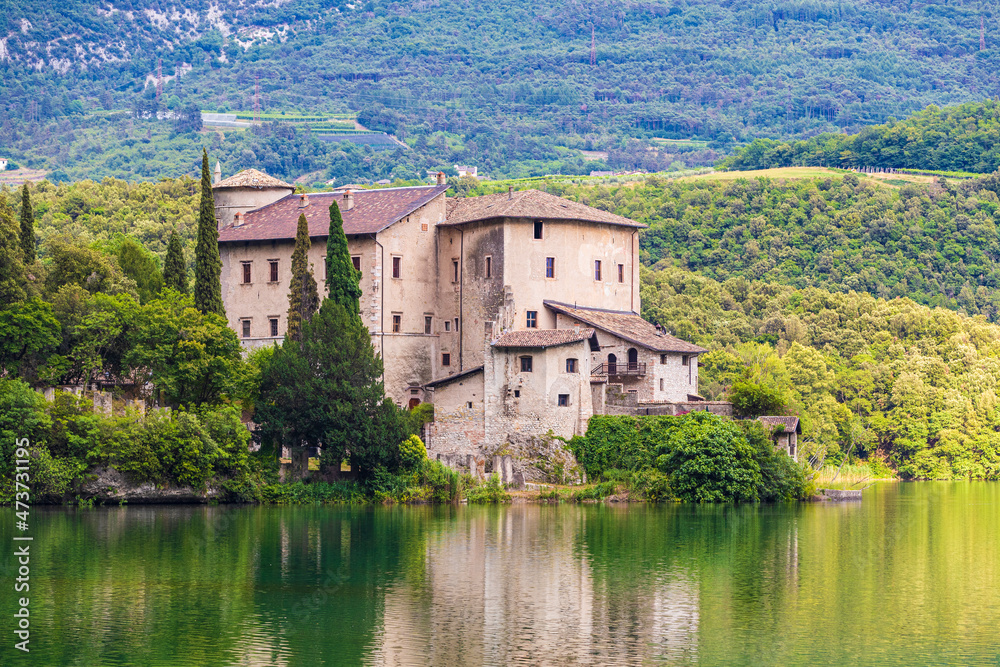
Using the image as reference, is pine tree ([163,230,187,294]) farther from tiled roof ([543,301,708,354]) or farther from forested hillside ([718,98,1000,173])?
forested hillside ([718,98,1000,173])

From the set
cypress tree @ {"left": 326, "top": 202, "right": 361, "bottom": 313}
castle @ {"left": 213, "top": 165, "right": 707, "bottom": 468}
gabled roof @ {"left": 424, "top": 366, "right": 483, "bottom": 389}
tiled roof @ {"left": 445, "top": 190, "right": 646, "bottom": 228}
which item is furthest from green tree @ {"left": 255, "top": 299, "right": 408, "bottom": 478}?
tiled roof @ {"left": 445, "top": 190, "right": 646, "bottom": 228}

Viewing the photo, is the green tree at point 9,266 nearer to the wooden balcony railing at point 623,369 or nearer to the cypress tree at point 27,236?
the cypress tree at point 27,236

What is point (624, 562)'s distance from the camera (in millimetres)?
38250

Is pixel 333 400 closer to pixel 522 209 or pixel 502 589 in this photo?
pixel 522 209

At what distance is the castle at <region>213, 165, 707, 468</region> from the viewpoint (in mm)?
59312

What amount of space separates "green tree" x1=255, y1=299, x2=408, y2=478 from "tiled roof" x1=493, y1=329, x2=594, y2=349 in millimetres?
5247

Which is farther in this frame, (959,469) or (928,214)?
(928,214)

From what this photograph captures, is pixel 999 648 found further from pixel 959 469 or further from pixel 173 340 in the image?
pixel 959 469

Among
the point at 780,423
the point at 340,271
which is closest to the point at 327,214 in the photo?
the point at 340,271

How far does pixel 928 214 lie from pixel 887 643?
9230cm

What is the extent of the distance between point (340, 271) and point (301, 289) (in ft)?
8.88

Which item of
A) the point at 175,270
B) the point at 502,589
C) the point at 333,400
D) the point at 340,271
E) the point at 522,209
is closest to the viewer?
the point at 502,589

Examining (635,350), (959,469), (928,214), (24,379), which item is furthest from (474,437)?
(928,214)

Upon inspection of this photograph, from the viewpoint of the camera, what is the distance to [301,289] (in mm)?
61125
